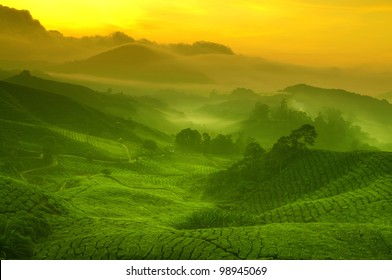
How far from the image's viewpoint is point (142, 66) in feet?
525

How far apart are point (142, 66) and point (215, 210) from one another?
3792 inches

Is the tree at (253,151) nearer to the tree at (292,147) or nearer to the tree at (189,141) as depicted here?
the tree at (292,147)

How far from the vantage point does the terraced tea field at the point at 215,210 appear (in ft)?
145

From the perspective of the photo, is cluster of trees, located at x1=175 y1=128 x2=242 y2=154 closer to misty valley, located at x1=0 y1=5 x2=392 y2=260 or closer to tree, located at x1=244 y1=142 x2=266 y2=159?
misty valley, located at x1=0 y1=5 x2=392 y2=260

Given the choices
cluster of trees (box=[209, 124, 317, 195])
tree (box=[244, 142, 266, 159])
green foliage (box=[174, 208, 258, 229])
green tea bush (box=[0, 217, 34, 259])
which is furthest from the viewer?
tree (box=[244, 142, 266, 159])

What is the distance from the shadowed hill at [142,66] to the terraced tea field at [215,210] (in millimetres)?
30786

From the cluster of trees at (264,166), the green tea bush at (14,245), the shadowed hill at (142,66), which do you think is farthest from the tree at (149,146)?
the green tea bush at (14,245)

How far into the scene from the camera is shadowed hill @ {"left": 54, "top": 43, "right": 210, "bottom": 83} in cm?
12784

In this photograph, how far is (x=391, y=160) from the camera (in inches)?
3477

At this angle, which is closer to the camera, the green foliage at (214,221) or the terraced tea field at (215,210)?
the terraced tea field at (215,210)

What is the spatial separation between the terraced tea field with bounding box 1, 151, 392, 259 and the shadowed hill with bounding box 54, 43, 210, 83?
30.8 m

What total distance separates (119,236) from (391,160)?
2510 inches

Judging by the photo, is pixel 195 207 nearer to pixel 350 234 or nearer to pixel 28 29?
pixel 350 234

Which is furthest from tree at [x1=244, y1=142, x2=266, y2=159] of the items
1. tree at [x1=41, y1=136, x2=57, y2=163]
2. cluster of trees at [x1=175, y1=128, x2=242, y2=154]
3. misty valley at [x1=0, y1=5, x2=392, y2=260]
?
tree at [x1=41, y1=136, x2=57, y2=163]
